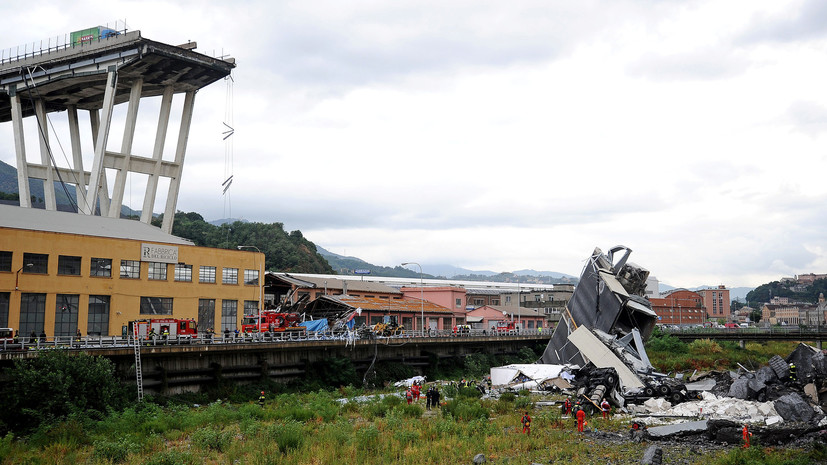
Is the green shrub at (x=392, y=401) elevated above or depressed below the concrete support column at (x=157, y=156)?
below

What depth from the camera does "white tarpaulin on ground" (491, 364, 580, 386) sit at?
156 feet

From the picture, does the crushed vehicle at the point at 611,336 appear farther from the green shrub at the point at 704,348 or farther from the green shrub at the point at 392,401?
the green shrub at the point at 704,348

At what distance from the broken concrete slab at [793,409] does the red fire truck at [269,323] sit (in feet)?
110

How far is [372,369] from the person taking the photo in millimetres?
52875

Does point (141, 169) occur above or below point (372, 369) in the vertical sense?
above

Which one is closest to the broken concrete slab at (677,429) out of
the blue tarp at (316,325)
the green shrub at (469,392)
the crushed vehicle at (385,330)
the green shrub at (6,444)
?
the green shrub at (469,392)

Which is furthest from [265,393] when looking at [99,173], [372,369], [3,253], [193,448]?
[99,173]

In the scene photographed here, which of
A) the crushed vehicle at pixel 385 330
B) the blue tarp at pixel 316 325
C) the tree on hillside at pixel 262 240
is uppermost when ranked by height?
the tree on hillside at pixel 262 240

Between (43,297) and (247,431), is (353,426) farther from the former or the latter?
(43,297)

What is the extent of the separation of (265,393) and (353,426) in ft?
44.3

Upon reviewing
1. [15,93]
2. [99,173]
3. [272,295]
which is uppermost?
[15,93]

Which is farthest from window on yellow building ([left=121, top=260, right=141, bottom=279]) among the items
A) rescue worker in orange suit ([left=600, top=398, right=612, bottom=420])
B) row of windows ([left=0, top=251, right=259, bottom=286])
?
rescue worker in orange suit ([left=600, top=398, right=612, bottom=420])

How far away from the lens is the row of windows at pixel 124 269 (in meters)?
45.2

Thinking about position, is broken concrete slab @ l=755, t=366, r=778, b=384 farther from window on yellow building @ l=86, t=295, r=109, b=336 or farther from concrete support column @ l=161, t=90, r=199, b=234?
concrete support column @ l=161, t=90, r=199, b=234
